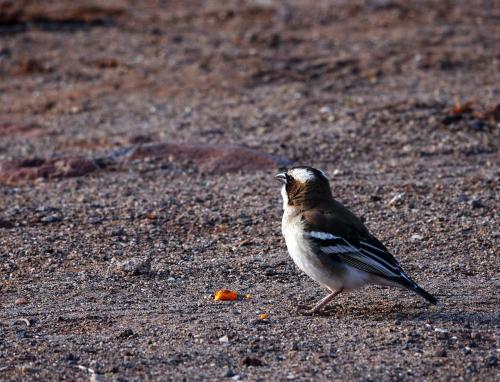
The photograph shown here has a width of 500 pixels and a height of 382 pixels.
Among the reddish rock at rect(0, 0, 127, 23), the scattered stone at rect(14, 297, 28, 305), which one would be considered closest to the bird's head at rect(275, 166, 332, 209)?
the scattered stone at rect(14, 297, 28, 305)

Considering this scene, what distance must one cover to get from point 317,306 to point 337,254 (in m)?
0.41

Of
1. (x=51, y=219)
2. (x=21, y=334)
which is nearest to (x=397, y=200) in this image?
(x=51, y=219)

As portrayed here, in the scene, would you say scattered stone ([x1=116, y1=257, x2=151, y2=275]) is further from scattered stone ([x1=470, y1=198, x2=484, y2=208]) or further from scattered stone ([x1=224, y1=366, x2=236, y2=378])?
scattered stone ([x1=470, y1=198, x2=484, y2=208])

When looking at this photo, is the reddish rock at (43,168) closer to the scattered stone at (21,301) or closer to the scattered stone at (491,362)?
the scattered stone at (21,301)

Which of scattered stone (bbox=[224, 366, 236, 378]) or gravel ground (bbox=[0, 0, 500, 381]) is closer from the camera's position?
scattered stone (bbox=[224, 366, 236, 378])

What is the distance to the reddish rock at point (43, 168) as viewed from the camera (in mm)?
11281

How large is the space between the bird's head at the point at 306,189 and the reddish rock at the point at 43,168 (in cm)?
402

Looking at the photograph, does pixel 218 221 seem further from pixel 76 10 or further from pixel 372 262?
pixel 76 10

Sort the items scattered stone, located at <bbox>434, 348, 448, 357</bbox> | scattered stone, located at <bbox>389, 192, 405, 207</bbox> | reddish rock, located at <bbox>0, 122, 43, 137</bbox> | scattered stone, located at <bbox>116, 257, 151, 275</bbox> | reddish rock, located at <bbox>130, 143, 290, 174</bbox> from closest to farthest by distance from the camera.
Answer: scattered stone, located at <bbox>434, 348, 448, 357</bbox> → scattered stone, located at <bbox>116, 257, 151, 275</bbox> → scattered stone, located at <bbox>389, 192, 405, 207</bbox> → reddish rock, located at <bbox>130, 143, 290, 174</bbox> → reddish rock, located at <bbox>0, 122, 43, 137</bbox>

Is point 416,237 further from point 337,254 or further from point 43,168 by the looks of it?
point 43,168

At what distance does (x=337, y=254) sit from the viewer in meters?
7.21

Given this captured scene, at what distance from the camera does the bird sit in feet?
23.2

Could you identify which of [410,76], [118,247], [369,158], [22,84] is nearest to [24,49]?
[22,84]

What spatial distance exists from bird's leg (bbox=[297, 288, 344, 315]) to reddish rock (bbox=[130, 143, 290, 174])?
12.9ft
